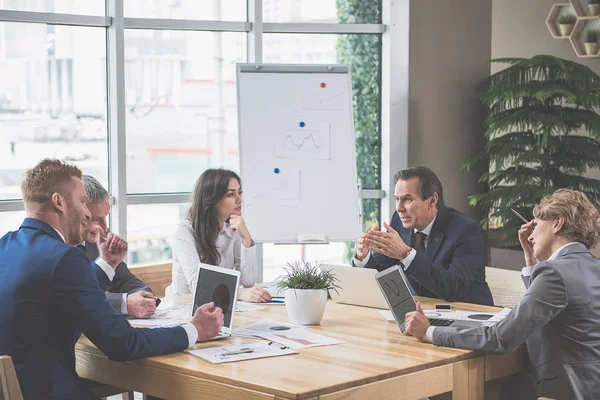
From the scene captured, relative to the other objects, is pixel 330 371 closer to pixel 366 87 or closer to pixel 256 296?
pixel 256 296

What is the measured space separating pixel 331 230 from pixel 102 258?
1840 millimetres

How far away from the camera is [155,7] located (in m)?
5.14

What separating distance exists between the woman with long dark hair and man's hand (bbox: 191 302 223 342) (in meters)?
1.08

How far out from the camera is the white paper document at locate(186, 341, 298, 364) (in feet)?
8.11

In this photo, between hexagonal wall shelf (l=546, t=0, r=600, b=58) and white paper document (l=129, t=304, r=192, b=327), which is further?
hexagonal wall shelf (l=546, t=0, r=600, b=58)

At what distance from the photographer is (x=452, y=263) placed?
363 cm

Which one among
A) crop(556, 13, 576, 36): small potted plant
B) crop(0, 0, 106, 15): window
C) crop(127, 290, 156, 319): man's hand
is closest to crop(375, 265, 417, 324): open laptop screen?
crop(127, 290, 156, 319): man's hand

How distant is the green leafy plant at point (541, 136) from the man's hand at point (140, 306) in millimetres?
2977

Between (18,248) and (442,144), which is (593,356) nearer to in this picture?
(18,248)

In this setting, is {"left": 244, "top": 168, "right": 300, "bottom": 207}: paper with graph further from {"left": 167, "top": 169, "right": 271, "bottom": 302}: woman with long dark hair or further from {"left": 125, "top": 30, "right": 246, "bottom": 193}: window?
{"left": 125, "top": 30, "right": 246, "bottom": 193}: window

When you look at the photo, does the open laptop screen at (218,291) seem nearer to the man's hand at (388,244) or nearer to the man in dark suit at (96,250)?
the man in dark suit at (96,250)

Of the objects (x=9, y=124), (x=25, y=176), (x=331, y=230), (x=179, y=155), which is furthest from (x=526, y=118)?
(x=25, y=176)

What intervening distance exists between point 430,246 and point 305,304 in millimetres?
1020

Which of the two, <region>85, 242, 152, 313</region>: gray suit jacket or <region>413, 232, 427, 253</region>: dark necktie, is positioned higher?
<region>413, 232, 427, 253</region>: dark necktie
